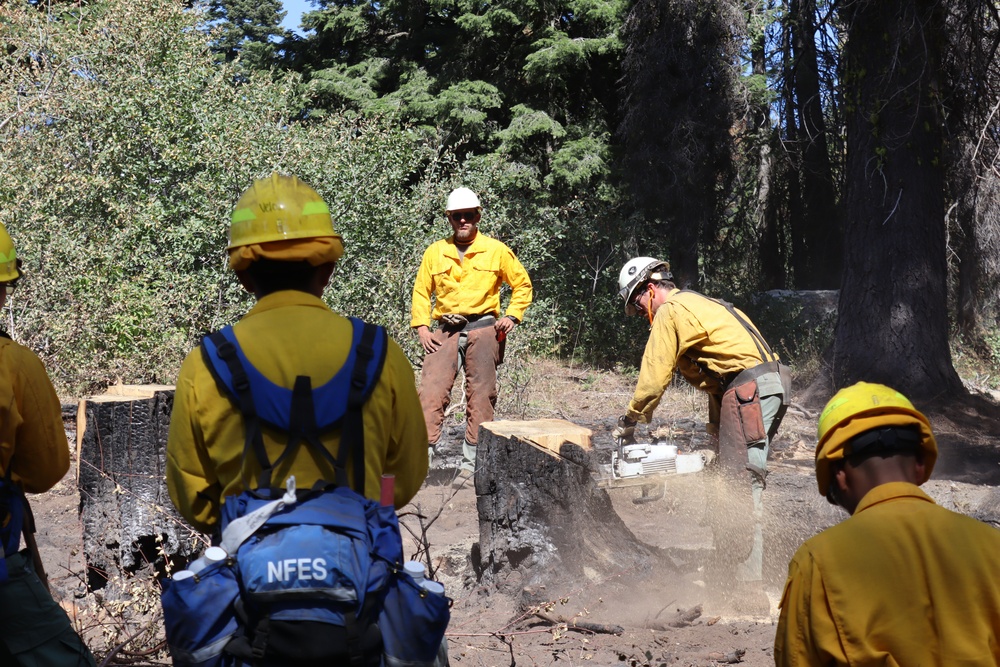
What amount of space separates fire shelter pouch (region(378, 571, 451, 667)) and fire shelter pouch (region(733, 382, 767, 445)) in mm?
3728

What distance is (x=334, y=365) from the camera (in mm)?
2074

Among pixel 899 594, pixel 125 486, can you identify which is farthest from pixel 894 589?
pixel 125 486

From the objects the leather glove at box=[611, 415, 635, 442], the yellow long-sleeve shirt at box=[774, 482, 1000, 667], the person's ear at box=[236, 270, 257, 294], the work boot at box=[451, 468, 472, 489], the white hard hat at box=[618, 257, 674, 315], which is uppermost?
the person's ear at box=[236, 270, 257, 294]

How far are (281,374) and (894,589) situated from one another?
1.28 m

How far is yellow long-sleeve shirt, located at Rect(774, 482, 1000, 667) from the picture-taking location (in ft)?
5.79

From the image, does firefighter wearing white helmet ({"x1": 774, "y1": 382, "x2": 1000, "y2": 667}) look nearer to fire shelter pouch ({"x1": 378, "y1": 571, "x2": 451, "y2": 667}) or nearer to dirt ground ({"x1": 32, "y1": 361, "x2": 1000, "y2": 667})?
fire shelter pouch ({"x1": 378, "y1": 571, "x2": 451, "y2": 667})

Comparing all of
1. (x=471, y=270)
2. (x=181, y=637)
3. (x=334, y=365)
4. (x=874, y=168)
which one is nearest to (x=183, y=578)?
(x=181, y=637)

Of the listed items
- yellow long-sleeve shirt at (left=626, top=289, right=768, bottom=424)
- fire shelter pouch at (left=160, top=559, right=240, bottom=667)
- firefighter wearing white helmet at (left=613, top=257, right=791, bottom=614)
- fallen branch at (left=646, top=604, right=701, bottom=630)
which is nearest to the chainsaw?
firefighter wearing white helmet at (left=613, top=257, right=791, bottom=614)

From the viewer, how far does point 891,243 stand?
998 cm

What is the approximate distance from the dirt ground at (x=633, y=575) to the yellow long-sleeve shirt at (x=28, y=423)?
1.26m

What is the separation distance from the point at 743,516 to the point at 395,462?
3.73 m

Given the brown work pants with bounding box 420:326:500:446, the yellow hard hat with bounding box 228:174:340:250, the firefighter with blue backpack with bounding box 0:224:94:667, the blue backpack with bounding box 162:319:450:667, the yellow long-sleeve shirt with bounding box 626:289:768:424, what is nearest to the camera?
the blue backpack with bounding box 162:319:450:667

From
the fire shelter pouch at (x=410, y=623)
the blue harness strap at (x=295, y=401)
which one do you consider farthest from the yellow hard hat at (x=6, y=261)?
the fire shelter pouch at (x=410, y=623)

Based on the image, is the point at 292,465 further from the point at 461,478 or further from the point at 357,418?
the point at 461,478
